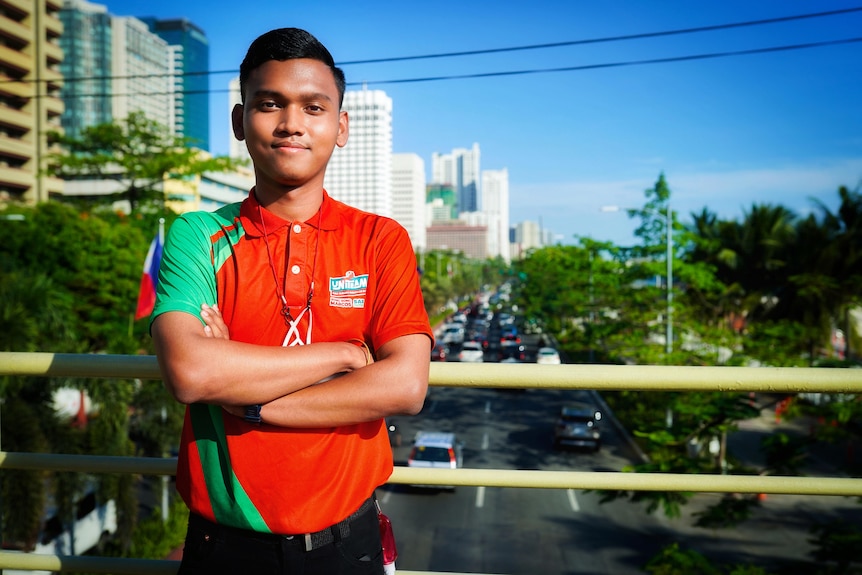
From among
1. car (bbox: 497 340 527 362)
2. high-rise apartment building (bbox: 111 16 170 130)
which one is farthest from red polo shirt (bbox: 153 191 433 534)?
high-rise apartment building (bbox: 111 16 170 130)

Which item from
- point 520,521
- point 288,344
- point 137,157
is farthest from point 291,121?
point 137,157

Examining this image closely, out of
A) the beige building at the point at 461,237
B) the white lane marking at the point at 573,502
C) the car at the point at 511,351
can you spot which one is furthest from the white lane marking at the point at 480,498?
the beige building at the point at 461,237

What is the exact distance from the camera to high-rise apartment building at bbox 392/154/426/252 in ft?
538

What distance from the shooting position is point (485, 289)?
14100 cm

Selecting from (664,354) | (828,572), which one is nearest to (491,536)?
(664,354)

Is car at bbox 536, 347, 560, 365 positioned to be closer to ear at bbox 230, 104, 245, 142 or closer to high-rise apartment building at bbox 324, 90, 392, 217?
ear at bbox 230, 104, 245, 142

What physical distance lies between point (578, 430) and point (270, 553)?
1855cm

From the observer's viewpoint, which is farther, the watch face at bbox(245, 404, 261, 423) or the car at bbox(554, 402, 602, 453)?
the car at bbox(554, 402, 602, 453)

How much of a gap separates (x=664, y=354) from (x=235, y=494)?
14.2 metres

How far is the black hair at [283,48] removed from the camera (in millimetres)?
1604

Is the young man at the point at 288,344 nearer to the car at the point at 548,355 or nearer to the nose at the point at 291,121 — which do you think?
the nose at the point at 291,121

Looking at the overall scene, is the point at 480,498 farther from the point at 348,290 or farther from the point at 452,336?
the point at 452,336

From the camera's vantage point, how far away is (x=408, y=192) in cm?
16500

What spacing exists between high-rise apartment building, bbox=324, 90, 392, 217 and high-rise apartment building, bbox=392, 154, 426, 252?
55.8 feet
